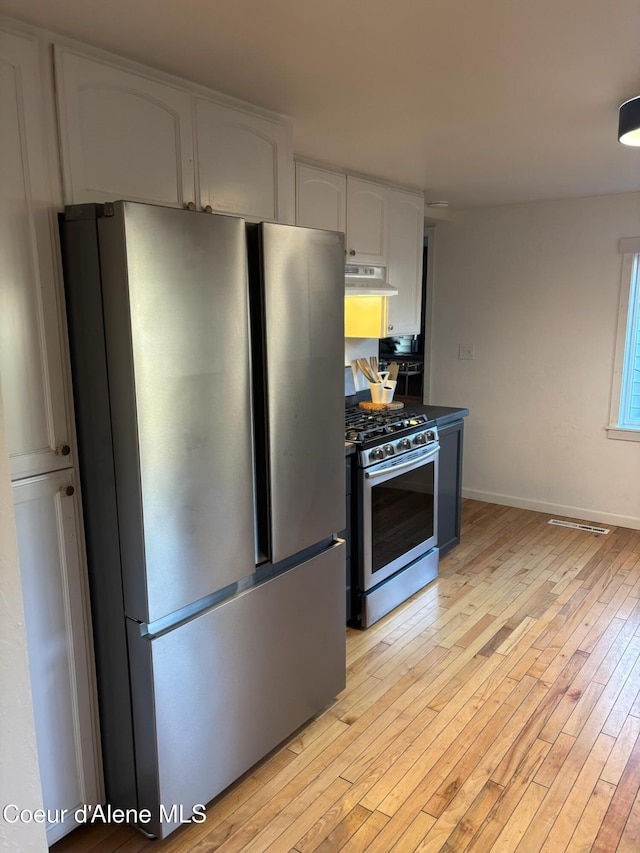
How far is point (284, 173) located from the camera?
92.4 inches

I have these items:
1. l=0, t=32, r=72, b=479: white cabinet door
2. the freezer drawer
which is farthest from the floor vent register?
l=0, t=32, r=72, b=479: white cabinet door

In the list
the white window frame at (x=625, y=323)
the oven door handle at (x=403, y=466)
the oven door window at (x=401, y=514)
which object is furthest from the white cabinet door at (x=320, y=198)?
the white window frame at (x=625, y=323)

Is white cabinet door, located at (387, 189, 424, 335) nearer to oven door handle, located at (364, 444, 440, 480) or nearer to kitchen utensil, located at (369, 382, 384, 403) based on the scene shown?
kitchen utensil, located at (369, 382, 384, 403)

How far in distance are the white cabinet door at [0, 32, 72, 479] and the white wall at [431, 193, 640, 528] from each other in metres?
3.76

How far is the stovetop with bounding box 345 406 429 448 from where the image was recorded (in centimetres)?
296

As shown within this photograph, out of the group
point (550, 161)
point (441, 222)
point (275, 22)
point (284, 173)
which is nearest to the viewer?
point (275, 22)

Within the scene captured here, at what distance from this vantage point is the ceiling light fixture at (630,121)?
2.08m

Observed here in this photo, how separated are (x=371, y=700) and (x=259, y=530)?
3.29 feet

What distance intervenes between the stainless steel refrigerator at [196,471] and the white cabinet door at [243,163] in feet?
1.05

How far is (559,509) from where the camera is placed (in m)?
4.69

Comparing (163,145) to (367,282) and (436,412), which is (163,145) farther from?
(436,412)

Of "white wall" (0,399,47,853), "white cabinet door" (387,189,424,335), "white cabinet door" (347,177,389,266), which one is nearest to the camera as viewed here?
"white wall" (0,399,47,853)

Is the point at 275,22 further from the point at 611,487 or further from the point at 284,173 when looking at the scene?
the point at 611,487

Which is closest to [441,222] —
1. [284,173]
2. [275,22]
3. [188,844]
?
[284,173]
